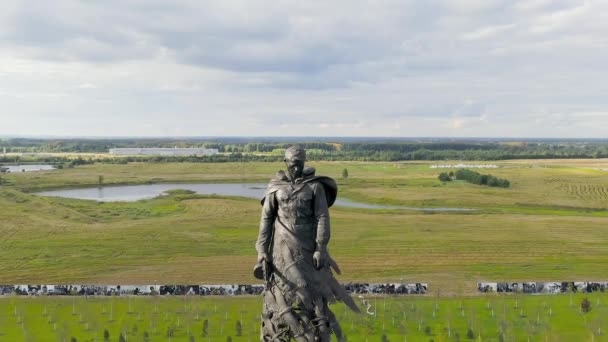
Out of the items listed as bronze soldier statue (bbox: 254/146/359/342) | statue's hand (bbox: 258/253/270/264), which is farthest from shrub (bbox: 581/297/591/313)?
statue's hand (bbox: 258/253/270/264)

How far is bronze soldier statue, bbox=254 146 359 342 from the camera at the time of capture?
32.5 feet

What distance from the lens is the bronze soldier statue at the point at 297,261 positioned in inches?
390

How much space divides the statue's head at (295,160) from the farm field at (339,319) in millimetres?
19528

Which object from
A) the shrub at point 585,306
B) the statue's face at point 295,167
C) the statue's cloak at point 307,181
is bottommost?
the shrub at point 585,306

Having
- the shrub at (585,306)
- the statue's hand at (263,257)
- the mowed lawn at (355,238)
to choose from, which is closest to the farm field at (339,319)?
the shrub at (585,306)

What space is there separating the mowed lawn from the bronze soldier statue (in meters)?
30.4

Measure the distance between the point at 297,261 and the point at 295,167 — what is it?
179cm

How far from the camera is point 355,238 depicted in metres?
58.1

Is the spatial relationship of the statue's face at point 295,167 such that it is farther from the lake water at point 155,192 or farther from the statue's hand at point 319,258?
the lake water at point 155,192

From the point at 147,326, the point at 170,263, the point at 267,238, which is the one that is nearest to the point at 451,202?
the point at 170,263

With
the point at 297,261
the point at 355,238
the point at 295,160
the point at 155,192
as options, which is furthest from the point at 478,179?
the point at 297,261

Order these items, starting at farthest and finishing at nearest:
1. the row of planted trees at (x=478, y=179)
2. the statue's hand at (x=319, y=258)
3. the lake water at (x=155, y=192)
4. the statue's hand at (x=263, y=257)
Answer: the row of planted trees at (x=478, y=179) → the lake water at (x=155, y=192) → the statue's hand at (x=263, y=257) → the statue's hand at (x=319, y=258)

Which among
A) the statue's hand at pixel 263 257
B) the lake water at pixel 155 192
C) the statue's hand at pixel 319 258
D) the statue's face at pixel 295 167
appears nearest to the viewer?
the statue's hand at pixel 319 258

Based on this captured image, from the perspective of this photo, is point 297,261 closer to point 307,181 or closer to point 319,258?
point 319,258
